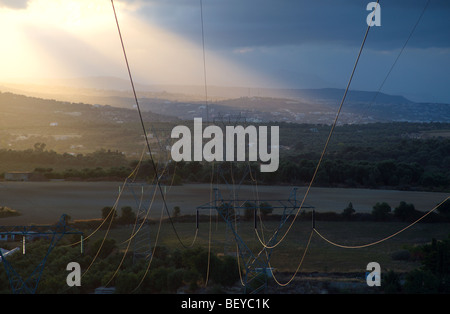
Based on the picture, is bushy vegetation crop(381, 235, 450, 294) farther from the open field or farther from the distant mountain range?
the distant mountain range

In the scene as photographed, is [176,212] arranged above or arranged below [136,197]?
below

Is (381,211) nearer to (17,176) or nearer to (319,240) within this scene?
(319,240)

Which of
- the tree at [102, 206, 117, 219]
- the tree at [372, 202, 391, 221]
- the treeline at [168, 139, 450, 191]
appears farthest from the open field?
the treeline at [168, 139, 450, 191]

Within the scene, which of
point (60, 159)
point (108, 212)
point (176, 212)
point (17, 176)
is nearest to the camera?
point (108, 212)

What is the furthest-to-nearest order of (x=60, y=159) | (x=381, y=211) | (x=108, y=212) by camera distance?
(x=60, y=159) < (x=381, y=211) < (x=108, y=212)

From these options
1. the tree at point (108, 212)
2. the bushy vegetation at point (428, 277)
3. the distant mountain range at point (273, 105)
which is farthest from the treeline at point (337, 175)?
the distant mountain range at point (273, 105)

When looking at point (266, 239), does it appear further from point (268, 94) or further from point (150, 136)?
point (268, 94)

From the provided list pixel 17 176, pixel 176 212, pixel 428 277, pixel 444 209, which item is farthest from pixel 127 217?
pixel 17 176
